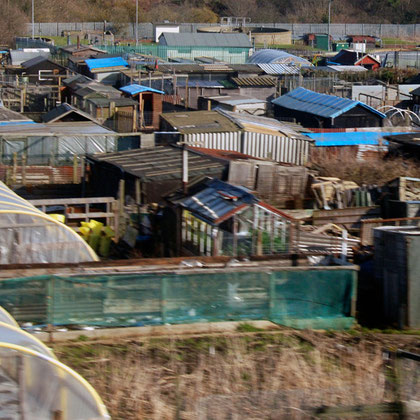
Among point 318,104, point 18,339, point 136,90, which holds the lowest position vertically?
point 18,339

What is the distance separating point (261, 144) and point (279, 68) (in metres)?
14.9

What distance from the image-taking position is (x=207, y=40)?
A: 34.5 metres

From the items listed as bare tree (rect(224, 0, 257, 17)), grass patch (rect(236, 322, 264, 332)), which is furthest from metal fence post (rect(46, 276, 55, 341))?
bare tree (rect(224, 0, 257, 17))

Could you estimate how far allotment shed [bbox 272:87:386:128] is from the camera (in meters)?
17.3

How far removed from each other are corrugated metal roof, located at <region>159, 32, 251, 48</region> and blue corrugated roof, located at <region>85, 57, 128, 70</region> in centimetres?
809

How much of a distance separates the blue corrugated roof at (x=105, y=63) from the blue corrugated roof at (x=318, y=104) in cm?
870

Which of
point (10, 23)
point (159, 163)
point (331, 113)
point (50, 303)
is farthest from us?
point (10, 23)

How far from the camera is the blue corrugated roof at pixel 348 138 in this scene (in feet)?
46.1

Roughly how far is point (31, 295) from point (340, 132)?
34.5ft

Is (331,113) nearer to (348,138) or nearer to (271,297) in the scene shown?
(348,138)

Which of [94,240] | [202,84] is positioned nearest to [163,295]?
[94,240]

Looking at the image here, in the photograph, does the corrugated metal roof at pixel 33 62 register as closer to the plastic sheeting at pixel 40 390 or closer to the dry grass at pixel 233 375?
the dry grass at pixel 233 375

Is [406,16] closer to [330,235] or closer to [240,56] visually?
[240,56]

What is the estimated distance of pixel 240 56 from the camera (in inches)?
1336
